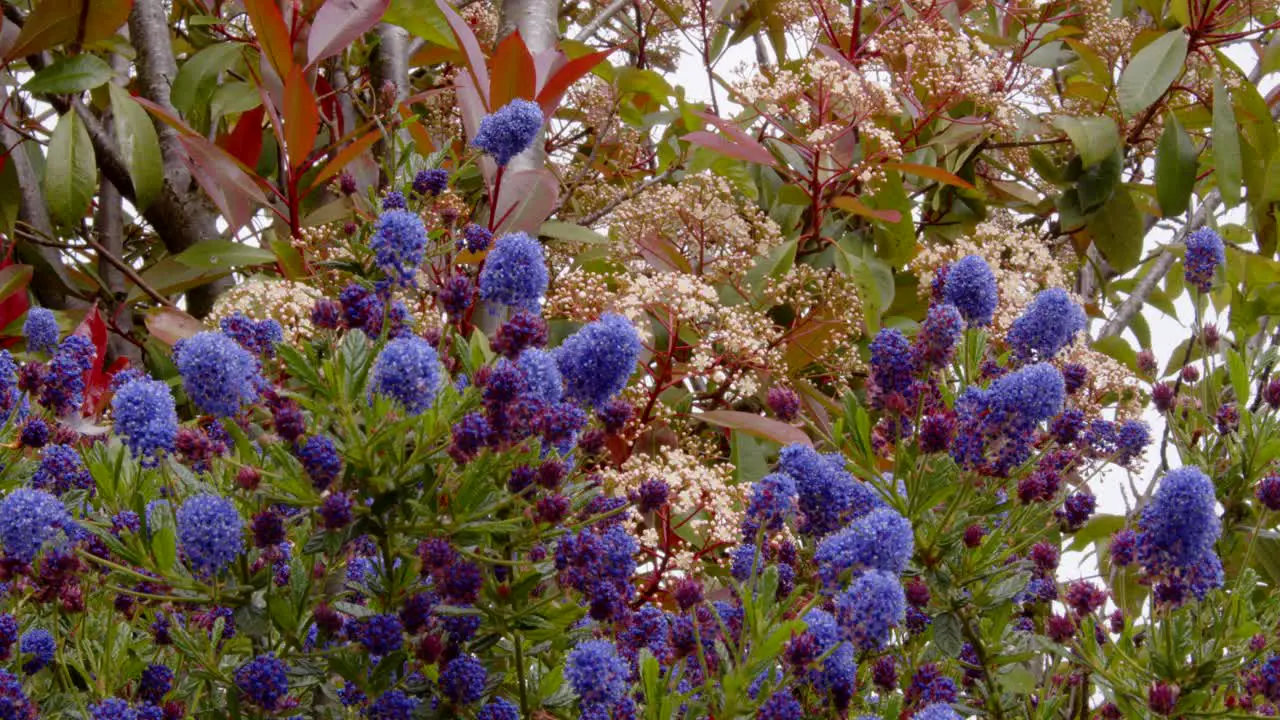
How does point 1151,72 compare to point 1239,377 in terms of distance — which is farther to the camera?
point 1151,72

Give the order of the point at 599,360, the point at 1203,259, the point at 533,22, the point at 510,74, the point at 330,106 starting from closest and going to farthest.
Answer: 1. the point at 599,360
2. the point at 1203,259
3. the point at 510,74
4. the point at 533,22
5. the point at 330,106

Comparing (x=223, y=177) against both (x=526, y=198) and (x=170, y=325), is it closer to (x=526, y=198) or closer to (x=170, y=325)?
(x=170, y=325)

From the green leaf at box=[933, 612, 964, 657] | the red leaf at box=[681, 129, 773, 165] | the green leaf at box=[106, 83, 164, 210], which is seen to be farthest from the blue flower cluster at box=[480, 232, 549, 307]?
the green leaf at box=[106, 83, 164, 210]

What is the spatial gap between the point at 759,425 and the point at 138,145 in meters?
0.92

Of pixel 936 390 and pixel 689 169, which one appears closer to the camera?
pixel 936 390

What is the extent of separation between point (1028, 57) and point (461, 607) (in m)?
1.65

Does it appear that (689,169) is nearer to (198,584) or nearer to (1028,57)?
(1028,57)

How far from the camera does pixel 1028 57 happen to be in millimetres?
2139

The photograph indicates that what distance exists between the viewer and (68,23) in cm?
171

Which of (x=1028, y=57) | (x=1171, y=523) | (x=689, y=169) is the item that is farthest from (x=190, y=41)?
(x=1171, y=523)

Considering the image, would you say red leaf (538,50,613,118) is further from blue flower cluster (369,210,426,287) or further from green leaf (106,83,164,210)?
blue flower cluster (369,210,426,287)


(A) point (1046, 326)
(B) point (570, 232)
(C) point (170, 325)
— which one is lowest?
(A) point (1046, 326)

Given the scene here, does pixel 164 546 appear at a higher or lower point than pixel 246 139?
lower

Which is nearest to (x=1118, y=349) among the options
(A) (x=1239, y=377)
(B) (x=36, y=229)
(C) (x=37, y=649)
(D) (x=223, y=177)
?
(A) (x=1239, y=377)
